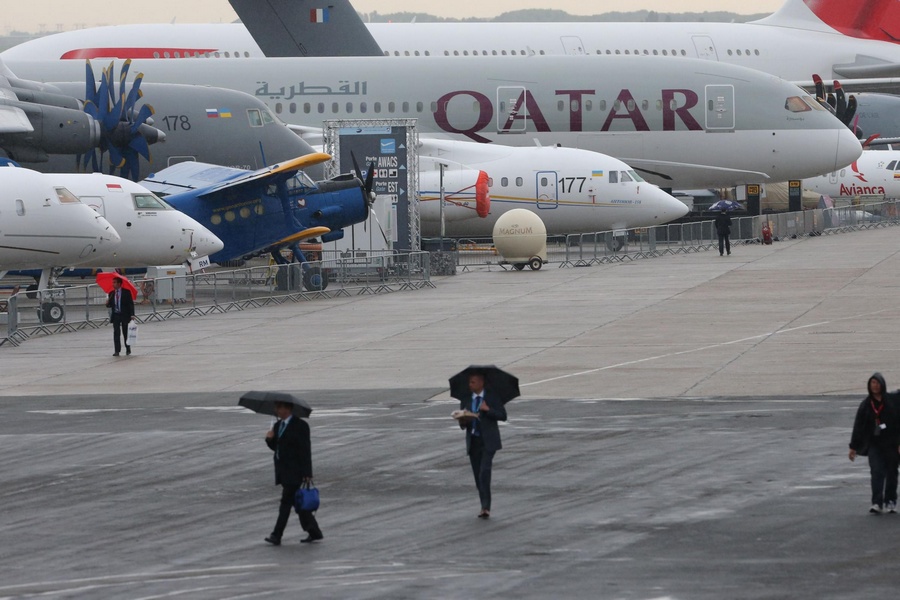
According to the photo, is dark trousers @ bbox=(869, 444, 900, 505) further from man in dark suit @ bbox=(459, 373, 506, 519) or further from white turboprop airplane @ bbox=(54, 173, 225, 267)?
white turboprop airplane @ bbox=(54, 173, 225, 267)

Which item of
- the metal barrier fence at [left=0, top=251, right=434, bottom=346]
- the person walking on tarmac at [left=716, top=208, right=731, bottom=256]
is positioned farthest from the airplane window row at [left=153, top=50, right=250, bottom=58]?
the person walking on tarmac at [left=716, top=208, right=731, bottom=256]

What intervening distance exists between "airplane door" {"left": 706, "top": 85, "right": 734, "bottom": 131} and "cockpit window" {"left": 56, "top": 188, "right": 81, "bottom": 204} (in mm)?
27866

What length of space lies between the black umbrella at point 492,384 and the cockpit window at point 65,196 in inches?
977

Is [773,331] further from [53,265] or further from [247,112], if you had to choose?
Result: [247,112]

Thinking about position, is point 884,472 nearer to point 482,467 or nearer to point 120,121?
point 482,467

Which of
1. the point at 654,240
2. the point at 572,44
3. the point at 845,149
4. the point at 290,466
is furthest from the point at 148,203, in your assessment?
the point at 572,44

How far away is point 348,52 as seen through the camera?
73.2 meters

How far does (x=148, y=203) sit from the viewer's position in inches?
1610

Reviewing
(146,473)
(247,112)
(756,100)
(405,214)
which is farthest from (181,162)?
(146,473)

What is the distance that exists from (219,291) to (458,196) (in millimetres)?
11706

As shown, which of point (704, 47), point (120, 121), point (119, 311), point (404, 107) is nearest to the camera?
point (119, 311)

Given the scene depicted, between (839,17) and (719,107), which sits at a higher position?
(839,17)

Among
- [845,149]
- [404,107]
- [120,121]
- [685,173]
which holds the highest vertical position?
[404,107]

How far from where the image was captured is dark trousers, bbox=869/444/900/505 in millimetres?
15078
